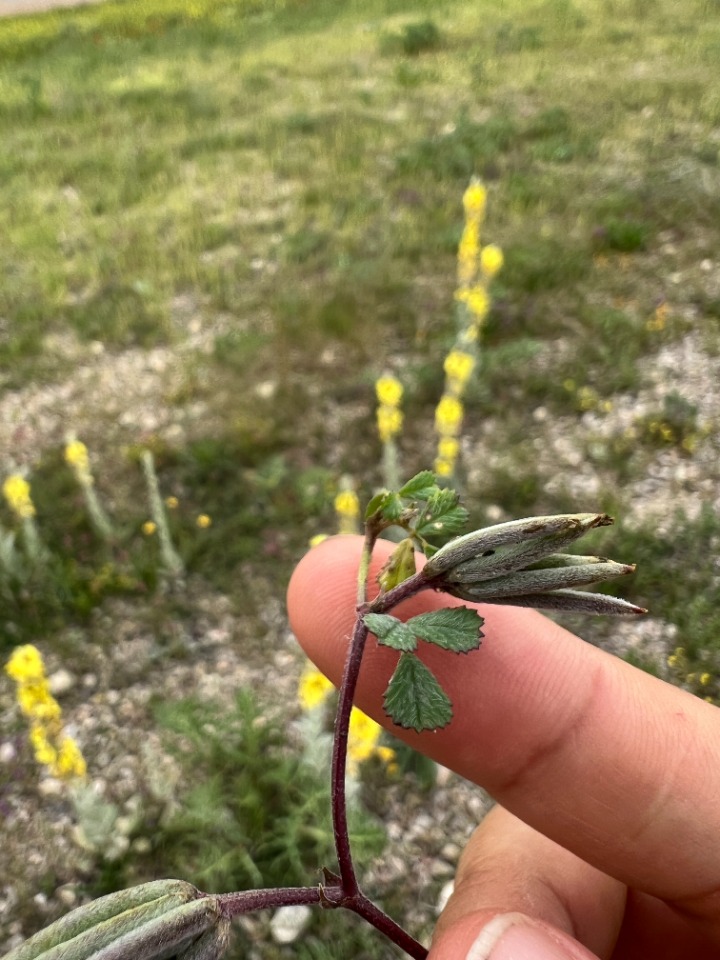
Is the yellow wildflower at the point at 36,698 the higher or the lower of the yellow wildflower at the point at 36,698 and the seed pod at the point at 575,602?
the lower

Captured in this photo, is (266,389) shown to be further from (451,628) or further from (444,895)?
(451,628)

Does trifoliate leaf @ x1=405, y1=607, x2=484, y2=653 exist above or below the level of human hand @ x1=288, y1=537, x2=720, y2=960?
above

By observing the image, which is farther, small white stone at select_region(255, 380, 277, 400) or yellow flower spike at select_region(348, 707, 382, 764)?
small white stone at select_region(255, 380, 277, 400)

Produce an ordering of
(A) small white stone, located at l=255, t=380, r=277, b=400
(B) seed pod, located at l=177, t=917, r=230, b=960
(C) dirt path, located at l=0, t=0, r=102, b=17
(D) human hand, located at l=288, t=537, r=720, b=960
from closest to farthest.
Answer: (B) seed pod, located at l=177, t=917, r=230, b=960, (D) human hand, located at l=288, t=537, r=720, b=960, (A) small white stone, located at l=255, t=380, r=277, b=400, (C) dirt path, located at l=0, t=0, r=102, b=17

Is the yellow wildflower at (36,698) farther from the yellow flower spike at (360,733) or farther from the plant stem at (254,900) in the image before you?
the plant stem at (254,900)

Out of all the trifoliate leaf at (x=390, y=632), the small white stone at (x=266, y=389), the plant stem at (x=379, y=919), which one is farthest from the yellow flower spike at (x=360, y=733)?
the small white stone at (x=266, y=389)

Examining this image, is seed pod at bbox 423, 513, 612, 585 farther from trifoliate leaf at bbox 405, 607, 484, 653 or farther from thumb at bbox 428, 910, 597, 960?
thumb at bbox 428, 910, 597, 960

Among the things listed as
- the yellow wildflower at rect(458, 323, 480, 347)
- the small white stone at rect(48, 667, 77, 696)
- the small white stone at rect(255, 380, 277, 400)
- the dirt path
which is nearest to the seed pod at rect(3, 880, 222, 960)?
the small white stone at rect(48, 667, 77, 696)

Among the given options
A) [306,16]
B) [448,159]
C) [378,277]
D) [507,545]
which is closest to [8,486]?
[507,545]
